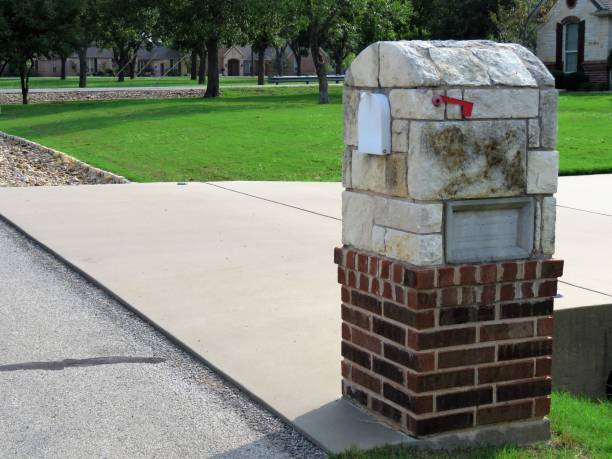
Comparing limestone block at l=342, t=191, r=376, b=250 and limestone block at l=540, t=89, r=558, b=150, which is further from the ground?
limestone block at l=540, t=89, r=558, b=150

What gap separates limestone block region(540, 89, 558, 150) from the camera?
4.60m

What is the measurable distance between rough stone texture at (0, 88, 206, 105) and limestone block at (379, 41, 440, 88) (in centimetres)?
4196

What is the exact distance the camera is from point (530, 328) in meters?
4.64

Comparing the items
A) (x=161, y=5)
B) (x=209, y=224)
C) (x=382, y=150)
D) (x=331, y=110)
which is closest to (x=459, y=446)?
(x=382, y=150)

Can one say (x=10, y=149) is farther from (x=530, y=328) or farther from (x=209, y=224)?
(x=530, y=328)

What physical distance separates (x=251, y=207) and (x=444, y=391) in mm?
7847

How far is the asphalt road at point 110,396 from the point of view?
4734mm

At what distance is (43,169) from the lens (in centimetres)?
1897

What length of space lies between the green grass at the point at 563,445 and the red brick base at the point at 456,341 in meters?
0.14

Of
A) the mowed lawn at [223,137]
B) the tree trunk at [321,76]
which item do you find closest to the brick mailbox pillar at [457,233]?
the mowed lawn at [223,137]

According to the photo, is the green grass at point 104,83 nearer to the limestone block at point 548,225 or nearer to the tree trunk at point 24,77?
the tree trunk at point 24,77

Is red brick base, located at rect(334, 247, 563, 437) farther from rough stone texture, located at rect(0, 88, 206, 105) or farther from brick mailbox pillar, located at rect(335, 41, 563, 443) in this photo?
rough stone texture, located at rect(0, 88, 206, 105)

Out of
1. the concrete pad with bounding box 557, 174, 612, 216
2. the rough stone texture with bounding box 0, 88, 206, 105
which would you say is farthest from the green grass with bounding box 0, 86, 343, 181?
the rough stone texture with bounding box 0, 88, 206, 105

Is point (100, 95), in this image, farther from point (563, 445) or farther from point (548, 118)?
point (563, 445)
